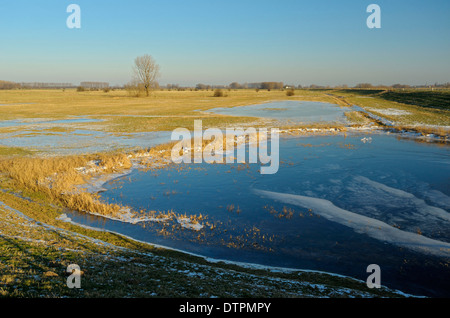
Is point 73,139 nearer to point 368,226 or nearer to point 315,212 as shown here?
point 315,212

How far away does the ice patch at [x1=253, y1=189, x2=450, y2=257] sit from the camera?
11.8m

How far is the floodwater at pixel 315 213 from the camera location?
11094 mm

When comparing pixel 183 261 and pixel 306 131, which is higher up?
pixel 306 131

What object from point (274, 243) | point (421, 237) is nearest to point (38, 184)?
point (274, 243)

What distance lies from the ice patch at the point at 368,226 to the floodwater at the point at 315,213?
0.13ft

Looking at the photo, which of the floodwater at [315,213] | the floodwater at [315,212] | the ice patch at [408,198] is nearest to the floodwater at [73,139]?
the floodwater at [315,212]

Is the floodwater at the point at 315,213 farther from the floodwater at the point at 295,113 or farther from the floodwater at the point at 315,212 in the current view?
the floodwater at the point at 295,113

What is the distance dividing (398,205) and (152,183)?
14602mm

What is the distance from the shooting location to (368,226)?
13711 millimetres

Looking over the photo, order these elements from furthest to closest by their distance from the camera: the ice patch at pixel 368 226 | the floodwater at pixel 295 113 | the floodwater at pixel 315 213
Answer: the floodwater at pixel 295 113 < the ice patch at pixel 368 226 < the floodwater at pixel 315 213

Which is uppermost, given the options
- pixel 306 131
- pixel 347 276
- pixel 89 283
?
pixel 306 131

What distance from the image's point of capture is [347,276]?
32.9ft

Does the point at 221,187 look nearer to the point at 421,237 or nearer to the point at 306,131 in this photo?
the point at 421,237

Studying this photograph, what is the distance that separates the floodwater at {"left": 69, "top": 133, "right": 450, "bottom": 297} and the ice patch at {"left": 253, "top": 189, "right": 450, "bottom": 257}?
0.04 meters
